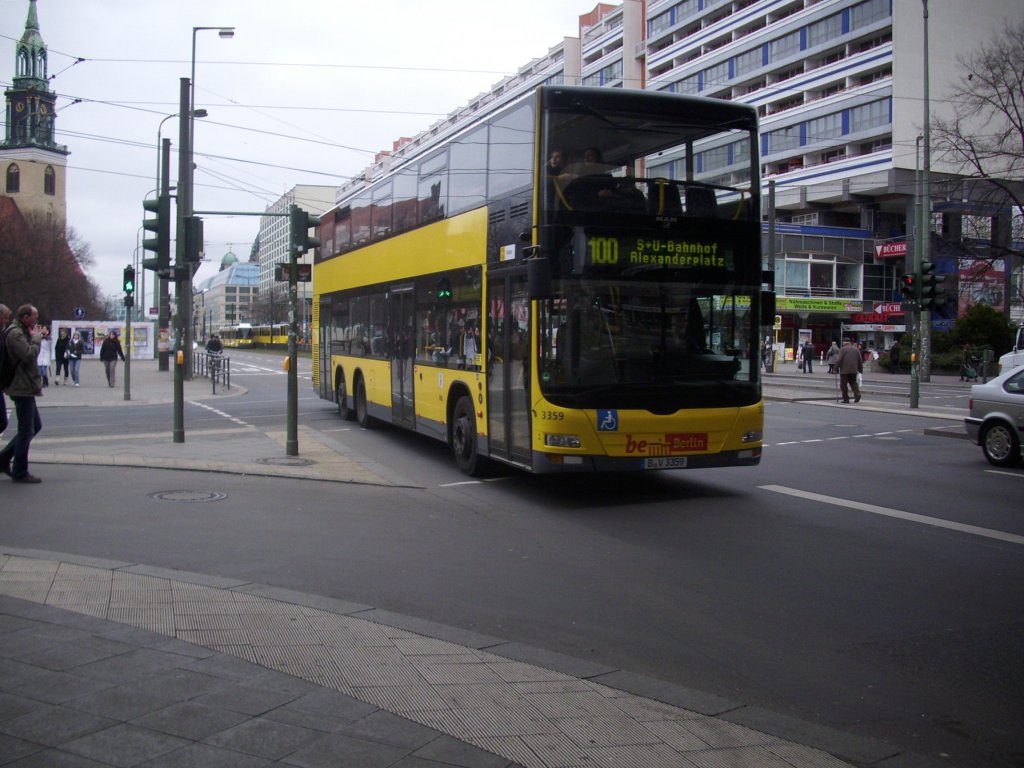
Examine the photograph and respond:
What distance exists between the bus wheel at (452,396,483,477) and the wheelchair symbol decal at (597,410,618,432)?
2.31 meters

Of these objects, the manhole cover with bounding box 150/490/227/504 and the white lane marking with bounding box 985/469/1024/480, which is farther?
the white lane marking with bounding box 985/469/1024/480

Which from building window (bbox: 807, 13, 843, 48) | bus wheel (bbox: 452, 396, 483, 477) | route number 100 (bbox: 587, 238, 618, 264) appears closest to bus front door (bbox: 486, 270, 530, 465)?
bus wheel (bbox: 452, 396, 483, 477)

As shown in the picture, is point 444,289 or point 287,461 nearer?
point 444,289

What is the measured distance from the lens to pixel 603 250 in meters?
9.64

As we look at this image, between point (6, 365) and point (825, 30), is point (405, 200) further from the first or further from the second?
point (825, 30)

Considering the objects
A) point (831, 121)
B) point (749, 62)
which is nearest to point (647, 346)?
point (831, 121)

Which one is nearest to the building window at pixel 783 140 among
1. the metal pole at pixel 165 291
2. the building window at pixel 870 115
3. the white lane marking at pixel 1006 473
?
the building window at pixel 870 115

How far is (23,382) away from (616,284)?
6.48 metres

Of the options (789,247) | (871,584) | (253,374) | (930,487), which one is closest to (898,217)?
(789,247)

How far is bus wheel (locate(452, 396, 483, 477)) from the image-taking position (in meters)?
11.7

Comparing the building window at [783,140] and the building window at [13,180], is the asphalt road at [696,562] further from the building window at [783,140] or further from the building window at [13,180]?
the building window at [13,180]

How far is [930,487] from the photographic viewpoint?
11305mm

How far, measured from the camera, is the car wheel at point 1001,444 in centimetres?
1323

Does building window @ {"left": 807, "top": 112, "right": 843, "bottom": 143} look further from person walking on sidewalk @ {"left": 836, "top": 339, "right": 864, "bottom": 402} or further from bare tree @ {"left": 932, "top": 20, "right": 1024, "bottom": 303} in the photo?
person walking on sidewalk @ {"left": 836, "top": 339, "right": 864, "bottom": 402}
